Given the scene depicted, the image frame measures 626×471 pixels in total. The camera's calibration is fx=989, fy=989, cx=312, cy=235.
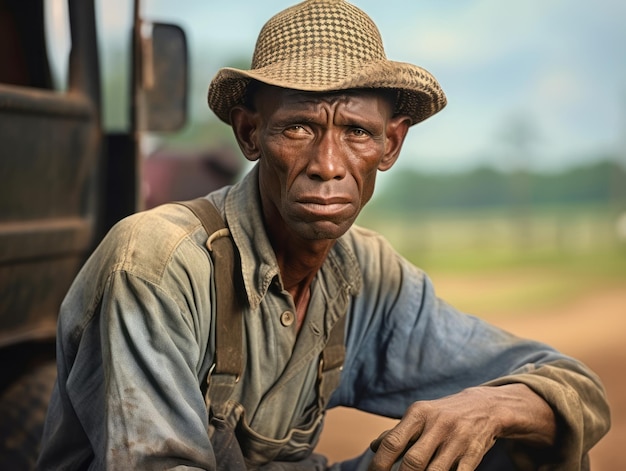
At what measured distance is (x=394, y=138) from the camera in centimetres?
279

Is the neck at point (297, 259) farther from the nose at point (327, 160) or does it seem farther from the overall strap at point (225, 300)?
the nose at point (327, 160)

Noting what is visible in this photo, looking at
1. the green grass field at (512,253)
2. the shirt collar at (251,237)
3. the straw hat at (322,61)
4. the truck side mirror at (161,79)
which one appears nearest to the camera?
the straw hat at (322,61)

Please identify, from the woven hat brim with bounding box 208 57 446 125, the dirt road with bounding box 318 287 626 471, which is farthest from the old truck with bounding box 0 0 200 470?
the dirt road with bounding box 318 287 626 471

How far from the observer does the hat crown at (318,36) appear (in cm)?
252

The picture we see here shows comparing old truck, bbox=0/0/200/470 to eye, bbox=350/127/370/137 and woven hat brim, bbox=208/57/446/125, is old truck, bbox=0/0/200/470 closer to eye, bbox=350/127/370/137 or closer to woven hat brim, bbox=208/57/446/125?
woven hat brim, bbox=208/57/446/125

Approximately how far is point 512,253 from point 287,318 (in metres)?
19.3

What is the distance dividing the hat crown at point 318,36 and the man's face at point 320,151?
10cm

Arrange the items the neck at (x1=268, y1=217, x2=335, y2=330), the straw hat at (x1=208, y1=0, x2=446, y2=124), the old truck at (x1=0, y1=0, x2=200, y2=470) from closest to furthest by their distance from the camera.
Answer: the straw hat at (x1=208, y1=0, x2=446, y2=124), the neck at (x1=268, y1=217, x2=335, y2=330), the old truck at (x1=0, y1=0, x2=200, y2=470)

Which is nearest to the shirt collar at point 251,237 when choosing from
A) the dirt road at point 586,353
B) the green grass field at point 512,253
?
the dirt road at point 586,353

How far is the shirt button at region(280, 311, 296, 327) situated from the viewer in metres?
2.68

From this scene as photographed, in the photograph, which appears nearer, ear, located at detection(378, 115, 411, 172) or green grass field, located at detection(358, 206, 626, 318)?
ear, located at detection(378, 115, 411, 172)

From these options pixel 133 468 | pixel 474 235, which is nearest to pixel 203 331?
pixel 133 468

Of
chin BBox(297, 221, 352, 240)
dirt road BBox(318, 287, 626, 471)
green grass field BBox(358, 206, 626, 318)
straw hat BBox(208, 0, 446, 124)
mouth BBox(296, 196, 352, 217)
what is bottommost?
green grass field BBox(358, 206, 626, 318)

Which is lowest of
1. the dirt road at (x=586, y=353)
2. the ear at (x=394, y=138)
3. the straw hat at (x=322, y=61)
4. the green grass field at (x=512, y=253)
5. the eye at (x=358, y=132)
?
the green grass field at (x=512, y=253)
